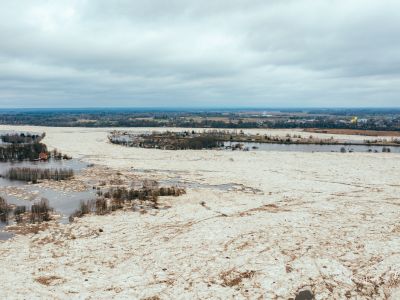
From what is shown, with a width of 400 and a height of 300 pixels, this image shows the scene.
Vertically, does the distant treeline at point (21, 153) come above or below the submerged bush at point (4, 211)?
above

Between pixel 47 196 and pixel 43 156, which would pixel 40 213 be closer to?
pixel 47 196

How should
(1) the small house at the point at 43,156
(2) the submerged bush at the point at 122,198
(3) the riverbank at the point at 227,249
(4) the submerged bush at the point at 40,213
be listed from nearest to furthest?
1. (3) the riverbank at the point at 227,249
2. (4) the submerged bush at the point at 40,213
3. (2) the submerged bush at the point at 122,198
4. (1) the small house at the point at 43,156

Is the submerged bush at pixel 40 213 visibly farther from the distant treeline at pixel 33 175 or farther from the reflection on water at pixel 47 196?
the distant treeline at pixel 33 175

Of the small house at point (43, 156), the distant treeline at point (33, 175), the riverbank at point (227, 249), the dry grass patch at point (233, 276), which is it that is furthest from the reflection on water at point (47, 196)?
the small house at point (43, 156)

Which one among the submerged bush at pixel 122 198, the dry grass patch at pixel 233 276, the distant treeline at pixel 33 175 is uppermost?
the distant treeline at pixel 33 175

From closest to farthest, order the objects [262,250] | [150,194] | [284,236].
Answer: [262,250] < [284,236] < [150,194]

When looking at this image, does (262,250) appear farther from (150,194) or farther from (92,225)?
(150,194)

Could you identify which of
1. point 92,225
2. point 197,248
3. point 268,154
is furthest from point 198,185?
point 268,154

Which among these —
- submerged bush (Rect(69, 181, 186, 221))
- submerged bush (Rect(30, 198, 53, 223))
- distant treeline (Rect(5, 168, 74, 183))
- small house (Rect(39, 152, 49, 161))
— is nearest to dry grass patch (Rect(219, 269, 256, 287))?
submerged bush (Rect(69, 181, 186, 221))

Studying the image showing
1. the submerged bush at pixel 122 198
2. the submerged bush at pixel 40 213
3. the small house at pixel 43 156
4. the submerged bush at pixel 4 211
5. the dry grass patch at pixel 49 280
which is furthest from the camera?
the small house at pixel 43 156

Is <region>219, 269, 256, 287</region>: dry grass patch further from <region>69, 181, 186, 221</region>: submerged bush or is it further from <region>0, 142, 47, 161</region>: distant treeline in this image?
<region>0, 142, 47, 161</region>: distant treeline

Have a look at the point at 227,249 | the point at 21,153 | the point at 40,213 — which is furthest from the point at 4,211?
the point at 21,153
